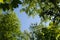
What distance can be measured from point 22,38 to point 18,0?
164 ft

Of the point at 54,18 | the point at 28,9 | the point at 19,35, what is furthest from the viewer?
the point at 19,35

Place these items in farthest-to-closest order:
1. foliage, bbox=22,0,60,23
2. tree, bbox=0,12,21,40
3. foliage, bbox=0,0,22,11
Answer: tree, bbox=0,12,21,40, foliage, bbox=22,0,60,23, foliage, bbox=0,0,22,11

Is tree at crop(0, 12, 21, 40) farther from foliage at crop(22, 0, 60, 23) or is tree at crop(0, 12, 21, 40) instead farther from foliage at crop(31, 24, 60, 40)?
foliage at crop(22, 0, 60, 23)

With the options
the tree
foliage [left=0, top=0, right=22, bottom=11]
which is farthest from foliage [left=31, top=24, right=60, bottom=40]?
foliage [left=0, top=0, right=22, bottom=11]

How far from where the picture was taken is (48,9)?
49.5ft

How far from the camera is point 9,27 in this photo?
5028 centimetres

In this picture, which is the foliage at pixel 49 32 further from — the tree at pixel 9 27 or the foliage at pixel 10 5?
the foliage at pixel 10 5

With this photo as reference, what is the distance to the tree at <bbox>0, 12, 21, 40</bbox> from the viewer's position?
4950 centimetres

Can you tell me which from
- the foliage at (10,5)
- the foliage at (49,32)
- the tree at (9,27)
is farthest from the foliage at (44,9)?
the tree at (9,27)

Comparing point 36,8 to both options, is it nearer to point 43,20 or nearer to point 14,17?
point 43,20

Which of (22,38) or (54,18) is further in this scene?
(22,38)

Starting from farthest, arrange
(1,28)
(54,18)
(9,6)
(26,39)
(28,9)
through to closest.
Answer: (26,39), (1,28), (28,9), (54,18), (9,6)

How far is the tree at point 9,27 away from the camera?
1949 inches

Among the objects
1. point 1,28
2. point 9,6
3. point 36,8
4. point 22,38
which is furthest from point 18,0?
point 22,38
